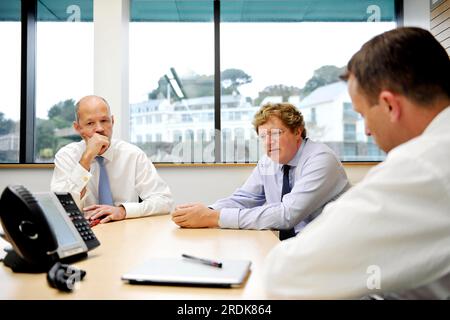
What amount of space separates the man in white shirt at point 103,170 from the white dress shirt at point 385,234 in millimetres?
1411

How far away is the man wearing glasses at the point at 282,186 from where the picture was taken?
1.67m

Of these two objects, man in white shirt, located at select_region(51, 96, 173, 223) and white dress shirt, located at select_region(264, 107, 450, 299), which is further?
man in white shirt, located at select_region(51, 96, 173, 223)

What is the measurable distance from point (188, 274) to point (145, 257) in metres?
0.29

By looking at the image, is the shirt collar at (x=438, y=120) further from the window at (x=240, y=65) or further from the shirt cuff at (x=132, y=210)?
the window at (x=240, y=65)

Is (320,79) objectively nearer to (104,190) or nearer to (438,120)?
(104,190)

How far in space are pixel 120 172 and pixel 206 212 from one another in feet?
2.60

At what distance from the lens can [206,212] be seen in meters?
1.68

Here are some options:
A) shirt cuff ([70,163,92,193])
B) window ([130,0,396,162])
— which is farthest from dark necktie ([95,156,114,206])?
window ([130,0,396,162])

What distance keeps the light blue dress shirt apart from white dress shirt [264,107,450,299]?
0.93 metres

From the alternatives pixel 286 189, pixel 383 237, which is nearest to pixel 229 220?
pixel 286 189

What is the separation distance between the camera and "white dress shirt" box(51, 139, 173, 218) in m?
2.08

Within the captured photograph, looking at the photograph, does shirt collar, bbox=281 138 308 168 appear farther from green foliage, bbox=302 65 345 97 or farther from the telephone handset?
green foliage, bbox=302 65 345 97

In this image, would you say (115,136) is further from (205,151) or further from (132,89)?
(205,151)
